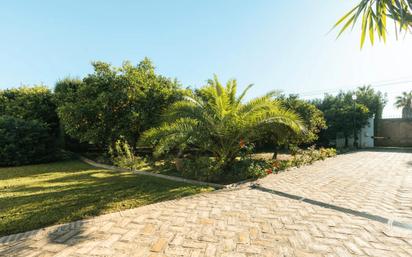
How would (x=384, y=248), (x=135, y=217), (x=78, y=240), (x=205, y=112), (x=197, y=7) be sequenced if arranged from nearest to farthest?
(x=384, y=248), (x=78, y=240), (x=135, y=217), (x=205, y=112), (x=197, y=7)

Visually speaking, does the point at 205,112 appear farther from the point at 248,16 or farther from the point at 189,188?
the point at 248,16

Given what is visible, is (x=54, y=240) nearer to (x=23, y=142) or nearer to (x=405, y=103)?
(x=23, y=142)

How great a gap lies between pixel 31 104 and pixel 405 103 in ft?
198

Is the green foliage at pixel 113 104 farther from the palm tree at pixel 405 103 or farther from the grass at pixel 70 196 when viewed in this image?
the palm tree at pixel 405 103

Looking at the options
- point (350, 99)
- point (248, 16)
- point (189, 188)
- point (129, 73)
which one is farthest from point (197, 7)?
point (350, 99)

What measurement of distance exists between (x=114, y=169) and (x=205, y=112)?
17.8ft

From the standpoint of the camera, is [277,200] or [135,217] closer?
[135,217]

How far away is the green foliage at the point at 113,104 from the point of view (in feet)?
35.9

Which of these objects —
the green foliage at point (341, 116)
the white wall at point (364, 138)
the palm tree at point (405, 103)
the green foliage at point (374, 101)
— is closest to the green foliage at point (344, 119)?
the green foliage at point (341, 116)

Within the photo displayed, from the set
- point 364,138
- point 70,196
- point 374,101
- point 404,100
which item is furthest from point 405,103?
point 70,196

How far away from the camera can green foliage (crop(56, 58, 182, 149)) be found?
1093 centimetres

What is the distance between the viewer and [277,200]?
4980 millimetres

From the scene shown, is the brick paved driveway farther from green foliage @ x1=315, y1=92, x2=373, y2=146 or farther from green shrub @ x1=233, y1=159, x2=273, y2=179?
green foliage @ x1=315, y1=92, x2=373, y2=146

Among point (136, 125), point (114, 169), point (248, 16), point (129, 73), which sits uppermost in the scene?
point (248, 16)
